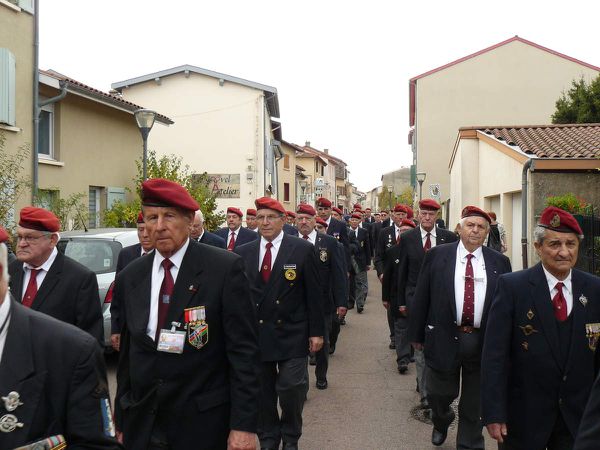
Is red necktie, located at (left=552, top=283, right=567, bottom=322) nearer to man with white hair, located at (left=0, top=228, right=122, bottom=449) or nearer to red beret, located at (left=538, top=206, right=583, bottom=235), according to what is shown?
red beret, located at (left=538, top=206, right=583, bottom=235)

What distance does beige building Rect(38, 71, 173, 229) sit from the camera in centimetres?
1461

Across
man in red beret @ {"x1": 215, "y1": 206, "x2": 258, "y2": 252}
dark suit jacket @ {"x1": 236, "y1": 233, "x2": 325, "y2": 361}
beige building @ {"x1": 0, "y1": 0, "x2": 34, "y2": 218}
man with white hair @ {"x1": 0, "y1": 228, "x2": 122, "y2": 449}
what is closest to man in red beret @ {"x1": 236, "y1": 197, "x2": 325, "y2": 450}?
dark suit jacket @ {"x1": 236, "y1": 233, "x2": 325, "y2": 361}

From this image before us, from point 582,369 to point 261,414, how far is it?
2734 mm

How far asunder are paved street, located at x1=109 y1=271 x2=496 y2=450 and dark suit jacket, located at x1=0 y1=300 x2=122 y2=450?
391 cm

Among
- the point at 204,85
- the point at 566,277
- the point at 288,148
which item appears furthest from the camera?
the point at 288,148

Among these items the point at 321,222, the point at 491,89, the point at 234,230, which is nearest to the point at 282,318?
the point at 321,222

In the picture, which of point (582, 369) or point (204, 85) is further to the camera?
point (204, 85)

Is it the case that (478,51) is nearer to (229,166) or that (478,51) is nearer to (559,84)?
(559,84)

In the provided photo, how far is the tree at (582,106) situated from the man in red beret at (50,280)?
84.5 feet

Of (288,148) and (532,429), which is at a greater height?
(288,148)

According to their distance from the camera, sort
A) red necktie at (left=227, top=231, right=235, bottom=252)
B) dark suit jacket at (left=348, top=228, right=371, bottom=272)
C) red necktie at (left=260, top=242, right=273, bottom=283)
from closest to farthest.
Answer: red necktie at (left=260, top=242, right=273, bottom=283)
red necktie at (left=227, top=231, right=235, bottom=252)
dark suit jacket at (left=348, top=228, right=371, bottom=272)

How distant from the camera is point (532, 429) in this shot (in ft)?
12.0

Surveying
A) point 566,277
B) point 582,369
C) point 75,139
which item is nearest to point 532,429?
point 582,369

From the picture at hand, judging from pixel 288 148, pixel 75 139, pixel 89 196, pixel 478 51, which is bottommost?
pixel 89 196
